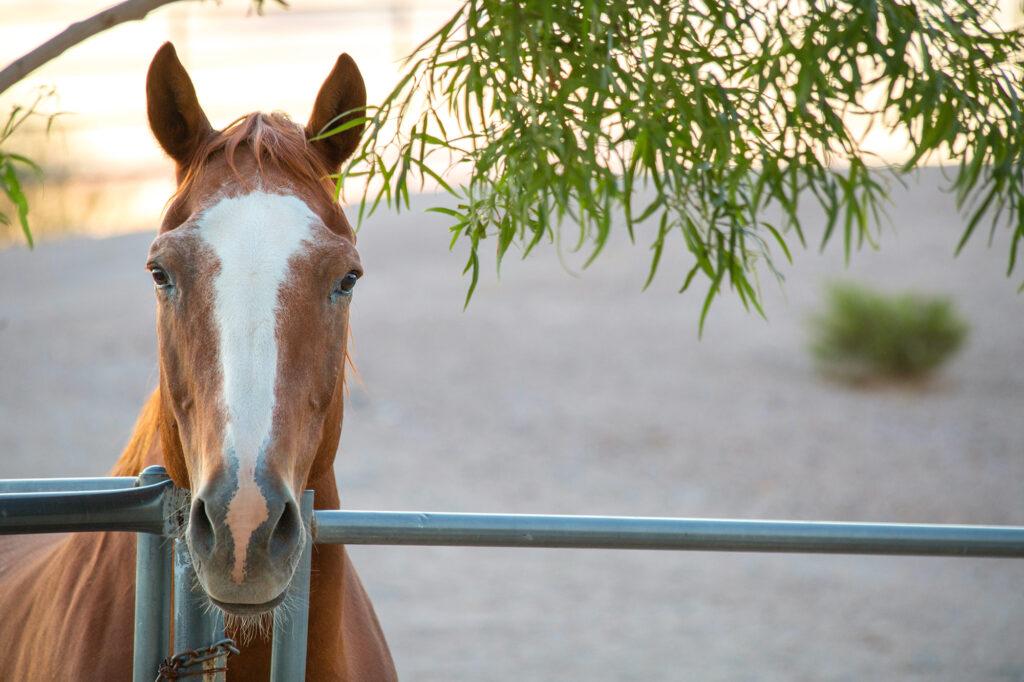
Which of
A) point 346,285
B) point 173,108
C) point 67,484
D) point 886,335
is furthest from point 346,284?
point 886,335

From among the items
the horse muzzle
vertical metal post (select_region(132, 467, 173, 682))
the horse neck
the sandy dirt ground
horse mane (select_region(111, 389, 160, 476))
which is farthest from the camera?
the sandy dirt ground

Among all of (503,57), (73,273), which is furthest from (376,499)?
(73,273)

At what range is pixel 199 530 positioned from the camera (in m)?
Result: 1.32

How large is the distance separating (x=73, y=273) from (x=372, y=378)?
20.3 ft

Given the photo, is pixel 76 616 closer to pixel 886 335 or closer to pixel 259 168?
pixel 259 168

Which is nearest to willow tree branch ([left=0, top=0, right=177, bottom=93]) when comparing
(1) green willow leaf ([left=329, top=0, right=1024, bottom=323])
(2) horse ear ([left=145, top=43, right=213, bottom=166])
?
(2) horse ear ([left=145, top=43, right=213, bottom=166])

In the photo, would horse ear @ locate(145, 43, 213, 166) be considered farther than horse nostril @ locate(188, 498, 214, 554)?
Yes

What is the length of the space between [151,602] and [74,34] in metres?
1.06

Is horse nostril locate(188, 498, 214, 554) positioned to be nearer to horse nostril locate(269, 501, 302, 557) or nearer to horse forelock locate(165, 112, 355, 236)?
horse nostril locate(269, 501, 302, 557)

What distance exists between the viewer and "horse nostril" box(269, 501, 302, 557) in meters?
1.33

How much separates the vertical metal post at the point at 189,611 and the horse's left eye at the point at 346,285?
0.50m

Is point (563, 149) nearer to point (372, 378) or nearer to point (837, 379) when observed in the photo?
point (372, 378)

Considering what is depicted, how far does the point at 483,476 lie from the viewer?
7656 mm

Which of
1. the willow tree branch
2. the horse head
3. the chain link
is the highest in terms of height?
the willow tree branch
